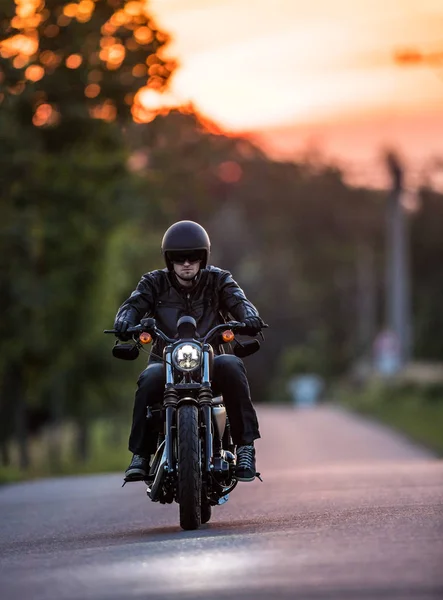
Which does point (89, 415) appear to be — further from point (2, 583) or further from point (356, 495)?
point (2, 583)

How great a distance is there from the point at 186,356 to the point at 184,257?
0.79 metres

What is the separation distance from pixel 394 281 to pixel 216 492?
164 ft

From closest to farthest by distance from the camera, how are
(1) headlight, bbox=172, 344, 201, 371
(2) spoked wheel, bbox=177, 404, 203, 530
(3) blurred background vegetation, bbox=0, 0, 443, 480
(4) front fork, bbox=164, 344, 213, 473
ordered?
1. (2) spoked wheel, bbox=177, 404, 203, 530
2. (4) front fork, bbox=164, 344, 213, 473
3. (1) headlight, bbox=172, 344, 201, 371
4. (3) blurred background vegetation, bbox=0, 0, 443, 480

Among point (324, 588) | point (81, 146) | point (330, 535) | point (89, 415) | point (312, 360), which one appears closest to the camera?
point (324, 588)

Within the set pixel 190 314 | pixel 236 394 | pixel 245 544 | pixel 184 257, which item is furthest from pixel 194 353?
pixel 245 544

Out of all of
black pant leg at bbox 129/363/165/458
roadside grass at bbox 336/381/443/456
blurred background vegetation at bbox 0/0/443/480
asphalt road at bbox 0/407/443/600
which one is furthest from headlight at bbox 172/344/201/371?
roadside grass at bbox 336/381/443/456

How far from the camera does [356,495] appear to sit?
14.8 meters

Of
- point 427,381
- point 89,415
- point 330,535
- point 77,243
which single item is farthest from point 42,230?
point 427,381

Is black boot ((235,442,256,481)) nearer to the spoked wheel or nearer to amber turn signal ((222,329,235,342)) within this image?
the spoked wheel

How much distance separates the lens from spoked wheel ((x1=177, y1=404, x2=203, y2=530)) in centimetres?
1106

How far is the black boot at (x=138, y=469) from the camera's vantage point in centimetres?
1169

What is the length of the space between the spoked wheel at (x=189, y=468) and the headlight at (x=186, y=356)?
0.32 meters

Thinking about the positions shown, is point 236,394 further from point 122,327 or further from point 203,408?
point 122,327

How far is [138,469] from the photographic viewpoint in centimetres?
1173
